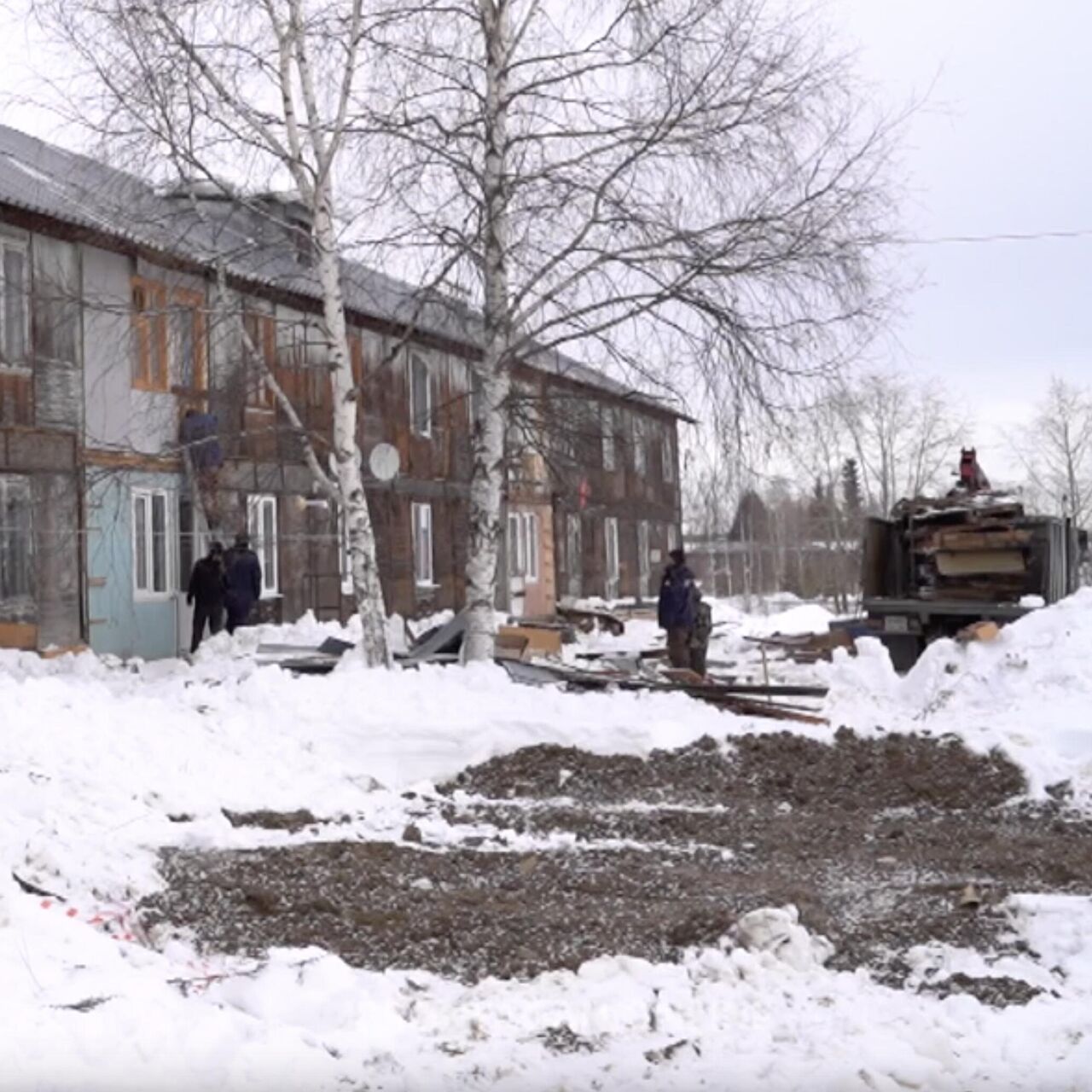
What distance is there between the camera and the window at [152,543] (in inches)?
798

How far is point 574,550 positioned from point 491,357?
71.2 feet

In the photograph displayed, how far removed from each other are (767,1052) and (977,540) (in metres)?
14.1

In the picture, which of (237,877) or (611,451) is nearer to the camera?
(237,877)

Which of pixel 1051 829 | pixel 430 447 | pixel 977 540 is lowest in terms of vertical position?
pixel 1051 829

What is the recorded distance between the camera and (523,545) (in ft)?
110

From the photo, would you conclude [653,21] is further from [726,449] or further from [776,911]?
[776,911]

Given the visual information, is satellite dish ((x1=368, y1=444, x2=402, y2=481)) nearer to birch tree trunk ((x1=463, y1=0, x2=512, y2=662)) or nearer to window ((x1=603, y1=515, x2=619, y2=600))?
birch tree trunk ((x1=463, y1=0, x2=512, y2=662))

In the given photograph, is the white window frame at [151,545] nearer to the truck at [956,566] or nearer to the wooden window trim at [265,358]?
the wooden window trim at [265,358]

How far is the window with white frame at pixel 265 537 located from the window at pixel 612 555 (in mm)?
15389

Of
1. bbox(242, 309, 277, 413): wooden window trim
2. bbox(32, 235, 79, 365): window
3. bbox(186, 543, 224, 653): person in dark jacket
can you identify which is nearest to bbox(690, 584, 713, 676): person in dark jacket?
bbox(186, 543, 224, 653): person in dark jacket

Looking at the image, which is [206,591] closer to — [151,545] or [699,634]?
[151,545]

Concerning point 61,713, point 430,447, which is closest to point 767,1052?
point 61,713

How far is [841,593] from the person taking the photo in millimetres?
50406

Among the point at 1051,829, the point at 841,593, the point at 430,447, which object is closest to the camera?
the point at 1051,829
